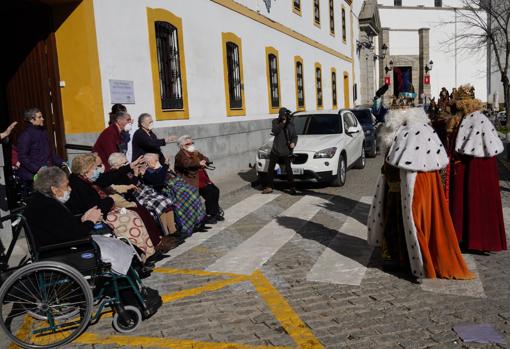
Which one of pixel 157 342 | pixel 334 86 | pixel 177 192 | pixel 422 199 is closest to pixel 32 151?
pixel 177 192

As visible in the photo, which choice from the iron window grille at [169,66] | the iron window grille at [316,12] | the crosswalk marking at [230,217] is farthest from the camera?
the iron window grille at [316,12]

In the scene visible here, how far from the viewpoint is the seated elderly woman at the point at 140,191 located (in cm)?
566

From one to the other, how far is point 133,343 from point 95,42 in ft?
20.1

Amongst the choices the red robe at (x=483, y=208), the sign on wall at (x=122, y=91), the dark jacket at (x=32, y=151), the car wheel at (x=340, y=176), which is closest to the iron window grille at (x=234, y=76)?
the car wheel at (x=340, y=176)

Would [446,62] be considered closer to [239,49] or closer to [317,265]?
[239,49]

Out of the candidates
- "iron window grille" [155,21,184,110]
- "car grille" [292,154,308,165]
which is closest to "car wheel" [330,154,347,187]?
"car grille" [292,154,308,165]

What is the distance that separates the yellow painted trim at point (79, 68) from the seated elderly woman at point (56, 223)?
4.48m

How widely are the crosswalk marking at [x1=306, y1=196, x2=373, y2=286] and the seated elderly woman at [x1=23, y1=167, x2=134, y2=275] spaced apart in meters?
1.99

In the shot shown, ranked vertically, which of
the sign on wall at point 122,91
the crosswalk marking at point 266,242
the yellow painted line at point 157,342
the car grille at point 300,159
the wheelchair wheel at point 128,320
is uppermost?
the sign on wall at point 122,91

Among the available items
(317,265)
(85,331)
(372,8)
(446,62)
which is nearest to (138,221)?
(85,331)

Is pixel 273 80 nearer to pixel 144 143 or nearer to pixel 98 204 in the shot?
pixel 144 143

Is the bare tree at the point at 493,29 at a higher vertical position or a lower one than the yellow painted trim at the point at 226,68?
higher

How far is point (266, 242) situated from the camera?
635 centimetres

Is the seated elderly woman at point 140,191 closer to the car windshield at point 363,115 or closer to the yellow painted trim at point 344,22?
the car windshield at point 363,115
